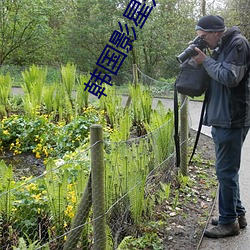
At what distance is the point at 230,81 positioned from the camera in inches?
111

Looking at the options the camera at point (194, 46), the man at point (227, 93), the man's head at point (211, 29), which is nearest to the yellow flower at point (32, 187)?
the man at point (227, 93)

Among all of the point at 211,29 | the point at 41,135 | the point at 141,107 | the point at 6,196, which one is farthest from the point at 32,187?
the point at 141,107

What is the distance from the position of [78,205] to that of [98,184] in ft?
0.85

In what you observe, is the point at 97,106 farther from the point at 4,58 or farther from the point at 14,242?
the point at 4,58

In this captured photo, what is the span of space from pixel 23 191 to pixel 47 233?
0.40 meters

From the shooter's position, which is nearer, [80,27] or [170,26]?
[80,27]

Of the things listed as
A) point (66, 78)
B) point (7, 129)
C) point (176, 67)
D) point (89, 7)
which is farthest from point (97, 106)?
point (176, 67)

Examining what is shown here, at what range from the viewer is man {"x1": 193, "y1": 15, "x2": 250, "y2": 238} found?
287cm

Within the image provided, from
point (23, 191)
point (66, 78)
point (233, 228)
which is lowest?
point (233, 228)

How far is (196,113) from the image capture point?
914 centimetres

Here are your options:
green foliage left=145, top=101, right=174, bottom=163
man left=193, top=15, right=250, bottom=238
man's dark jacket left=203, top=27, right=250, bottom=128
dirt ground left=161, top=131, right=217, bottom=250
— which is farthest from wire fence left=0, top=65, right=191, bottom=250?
man's dark jacket left=203, top=27, right=250, bottom=128

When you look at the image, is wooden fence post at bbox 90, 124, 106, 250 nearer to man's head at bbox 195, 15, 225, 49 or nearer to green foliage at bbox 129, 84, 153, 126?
man's head at bbox 195, 15, 225, 49

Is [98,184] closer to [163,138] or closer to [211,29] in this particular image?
[211,29]

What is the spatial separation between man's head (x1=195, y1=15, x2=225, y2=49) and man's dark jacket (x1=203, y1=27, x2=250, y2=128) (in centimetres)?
7
